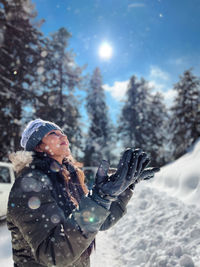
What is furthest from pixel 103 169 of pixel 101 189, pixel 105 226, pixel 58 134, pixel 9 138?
pixel 9 138

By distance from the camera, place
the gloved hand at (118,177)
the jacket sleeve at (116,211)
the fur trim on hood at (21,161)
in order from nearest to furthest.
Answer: the gloved hand at (118,177) < the fur trim on hood at (21,161) < the jacket sleeve at (116,211)

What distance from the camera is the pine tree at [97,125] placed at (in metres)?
27.4

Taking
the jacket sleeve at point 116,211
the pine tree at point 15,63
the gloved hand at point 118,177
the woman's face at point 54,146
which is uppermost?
the pine tree at point 15,63

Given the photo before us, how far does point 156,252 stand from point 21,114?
11.4 m

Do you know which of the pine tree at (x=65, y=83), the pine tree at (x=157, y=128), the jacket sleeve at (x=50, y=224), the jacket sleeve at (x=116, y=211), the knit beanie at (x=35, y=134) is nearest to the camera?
the jacket sleeve at (x=50, y=224)

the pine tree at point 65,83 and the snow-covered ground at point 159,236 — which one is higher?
the pine tree at point 65,83

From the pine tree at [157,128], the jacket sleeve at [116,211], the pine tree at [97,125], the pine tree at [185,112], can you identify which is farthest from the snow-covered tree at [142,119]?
the jacket sleeve at [116,211]

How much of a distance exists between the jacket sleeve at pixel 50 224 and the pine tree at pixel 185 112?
19.5 meters

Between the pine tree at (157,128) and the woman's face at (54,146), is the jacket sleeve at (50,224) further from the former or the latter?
the pine tree at (157,128)

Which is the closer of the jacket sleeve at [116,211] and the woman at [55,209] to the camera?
the woman at [55,209]

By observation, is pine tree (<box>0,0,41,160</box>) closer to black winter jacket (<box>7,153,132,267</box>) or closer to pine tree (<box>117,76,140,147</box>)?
black winter jacket (<box>7,153,132,267</box>)

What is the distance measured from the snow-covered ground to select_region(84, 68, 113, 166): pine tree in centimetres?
2096

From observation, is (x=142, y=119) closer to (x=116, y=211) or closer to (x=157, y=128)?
(x=157, y=128)

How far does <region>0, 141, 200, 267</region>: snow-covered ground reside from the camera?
335 cm
